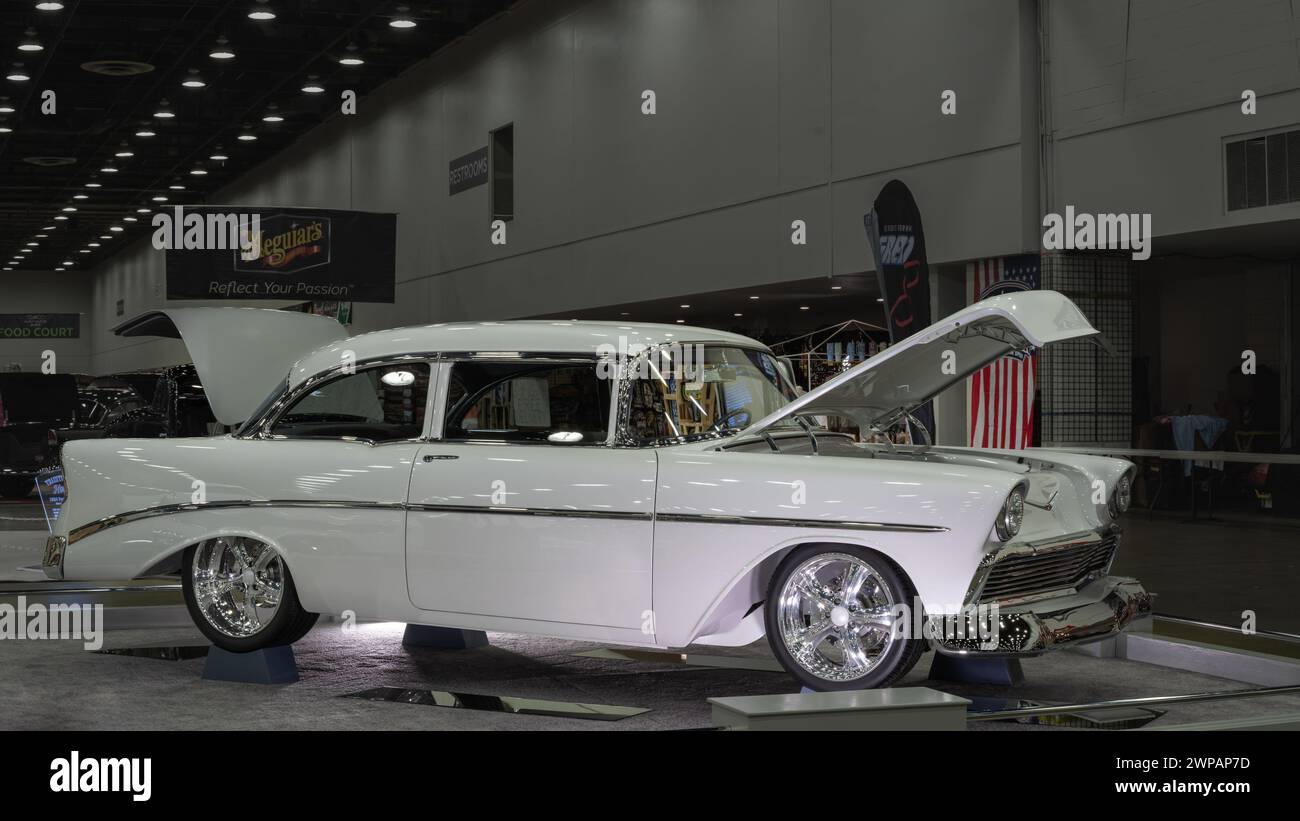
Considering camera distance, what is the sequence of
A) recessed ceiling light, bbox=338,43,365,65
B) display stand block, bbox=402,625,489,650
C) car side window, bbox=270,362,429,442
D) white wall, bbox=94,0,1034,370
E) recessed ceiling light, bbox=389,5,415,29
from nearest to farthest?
car side window, bbox=270,362,429,442 → display stand block, bbox=402,625,489,650 → white wall, bbox=94,0,1034,370 → recessed ceiling light, bbox=389,5,415,29 → recessed ceiling light, bbox=338,43,365,65

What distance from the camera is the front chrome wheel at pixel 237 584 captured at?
6461 millimetres

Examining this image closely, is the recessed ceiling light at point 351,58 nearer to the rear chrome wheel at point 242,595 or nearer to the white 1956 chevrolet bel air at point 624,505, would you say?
the white 1956 chevrolet bel air at point 624,505

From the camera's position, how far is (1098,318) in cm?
1304

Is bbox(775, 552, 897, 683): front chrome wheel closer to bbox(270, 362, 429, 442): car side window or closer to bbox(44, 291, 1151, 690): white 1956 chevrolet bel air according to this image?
bbox(44, 291, 1151, 690): white 1956 chevrolet bel air

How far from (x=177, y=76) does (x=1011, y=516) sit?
72.7 ft

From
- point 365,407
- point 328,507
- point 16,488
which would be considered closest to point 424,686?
point 328,507

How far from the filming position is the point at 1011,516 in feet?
17.0

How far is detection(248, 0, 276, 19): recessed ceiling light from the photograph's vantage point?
784 inches

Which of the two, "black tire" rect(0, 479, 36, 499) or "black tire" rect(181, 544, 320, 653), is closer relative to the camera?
"black tire" rect(181, 544, 320, 653)

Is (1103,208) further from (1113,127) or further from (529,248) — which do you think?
(529,248)

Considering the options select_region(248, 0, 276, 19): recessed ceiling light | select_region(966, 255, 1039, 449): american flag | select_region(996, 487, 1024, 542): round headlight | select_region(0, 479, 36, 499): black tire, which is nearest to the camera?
select_region(996, 487, 1024, 542): round headlight

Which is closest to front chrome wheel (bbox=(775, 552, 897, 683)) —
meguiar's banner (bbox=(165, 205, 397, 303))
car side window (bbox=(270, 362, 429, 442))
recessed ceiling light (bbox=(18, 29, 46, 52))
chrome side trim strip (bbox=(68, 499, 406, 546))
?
chrome side trim strip (bbox=(68, 499, 406, 546))

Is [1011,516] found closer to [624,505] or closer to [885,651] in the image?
[885,651]

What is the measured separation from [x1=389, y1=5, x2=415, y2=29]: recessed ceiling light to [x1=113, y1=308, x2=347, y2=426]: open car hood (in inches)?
541
